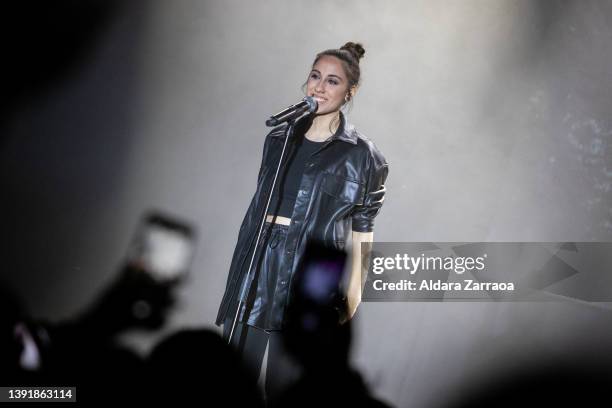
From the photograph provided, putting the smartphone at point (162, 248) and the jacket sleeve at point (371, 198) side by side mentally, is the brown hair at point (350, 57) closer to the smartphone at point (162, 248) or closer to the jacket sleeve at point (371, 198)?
the jacket sleeve at point (371, 198)

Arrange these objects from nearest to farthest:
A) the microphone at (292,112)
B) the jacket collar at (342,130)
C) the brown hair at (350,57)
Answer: the microphone at (292,112) < the jacket collar at (342,130) < the brown hair at (350,57)

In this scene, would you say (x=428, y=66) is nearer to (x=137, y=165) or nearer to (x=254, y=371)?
(x=137, y=165)

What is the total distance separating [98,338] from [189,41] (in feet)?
5.31

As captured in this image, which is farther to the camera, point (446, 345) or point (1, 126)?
point (446, 345)

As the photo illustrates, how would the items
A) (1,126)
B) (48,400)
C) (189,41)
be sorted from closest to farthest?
1. (48,400)
2. (1,126)
3. (189,41)

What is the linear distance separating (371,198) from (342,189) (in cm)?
18

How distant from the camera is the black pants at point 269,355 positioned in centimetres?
230

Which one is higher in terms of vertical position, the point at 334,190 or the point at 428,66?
the point at 428,66

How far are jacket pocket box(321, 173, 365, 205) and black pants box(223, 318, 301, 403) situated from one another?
67cm

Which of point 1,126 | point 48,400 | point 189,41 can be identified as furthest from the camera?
point 189,41

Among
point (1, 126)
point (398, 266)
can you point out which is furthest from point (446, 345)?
point (1, 126)

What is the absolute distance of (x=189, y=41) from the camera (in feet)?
Result: 9.04

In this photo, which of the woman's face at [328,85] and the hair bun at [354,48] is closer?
the woman's face at [328,85]

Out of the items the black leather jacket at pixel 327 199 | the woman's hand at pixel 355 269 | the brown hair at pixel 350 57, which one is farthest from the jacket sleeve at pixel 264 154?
the woman's hand at pixel 355 269
